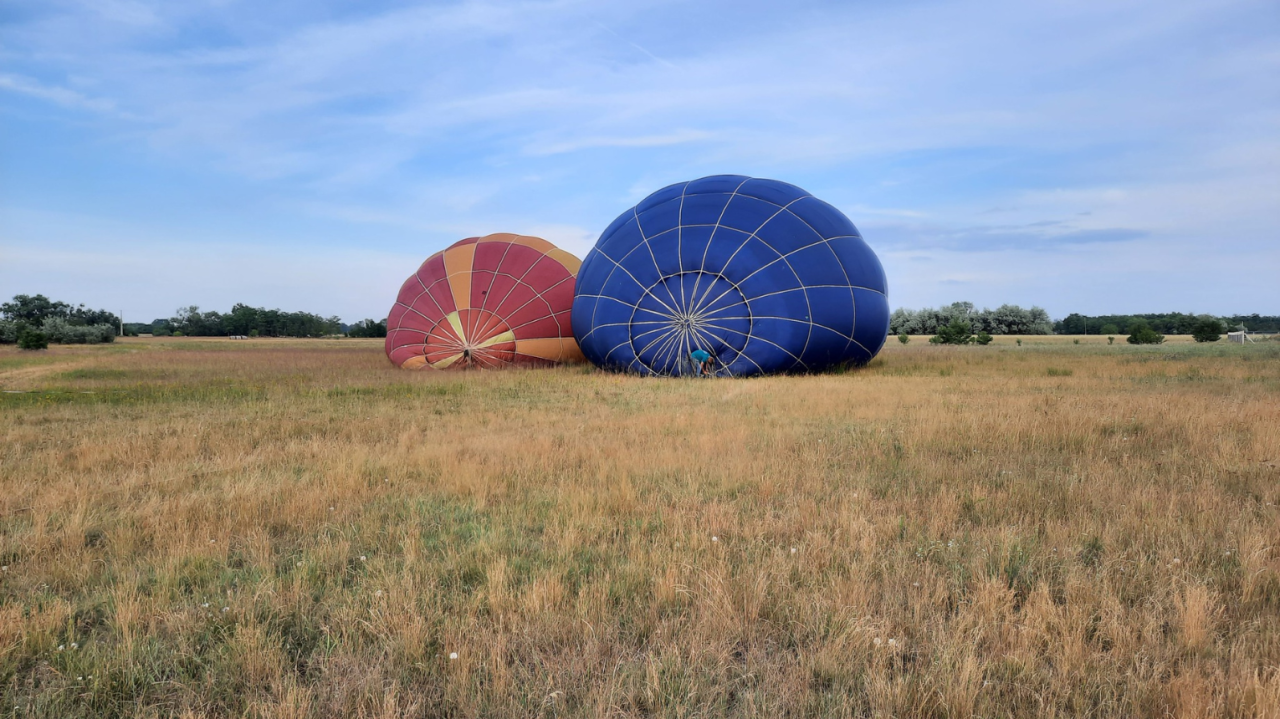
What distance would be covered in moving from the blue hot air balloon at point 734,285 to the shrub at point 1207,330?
114 ft

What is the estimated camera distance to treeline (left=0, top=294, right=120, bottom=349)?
37.5 meters

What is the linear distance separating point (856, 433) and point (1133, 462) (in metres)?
2.25

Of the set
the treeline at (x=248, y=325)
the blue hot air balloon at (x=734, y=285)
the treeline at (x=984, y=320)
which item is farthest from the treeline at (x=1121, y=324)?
the treeline at (x=248, y=325)

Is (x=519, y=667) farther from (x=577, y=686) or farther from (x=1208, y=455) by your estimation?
(x=1208, y=455)

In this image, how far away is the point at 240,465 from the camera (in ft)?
18.6

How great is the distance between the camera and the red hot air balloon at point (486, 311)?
16625 millimetres

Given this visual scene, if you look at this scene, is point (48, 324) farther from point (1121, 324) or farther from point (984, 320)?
point (1121, 324)

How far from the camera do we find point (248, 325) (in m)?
89.1

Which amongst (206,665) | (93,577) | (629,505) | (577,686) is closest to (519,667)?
(577,686)

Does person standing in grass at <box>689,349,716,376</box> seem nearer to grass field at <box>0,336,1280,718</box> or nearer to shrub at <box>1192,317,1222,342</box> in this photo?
grass field at <box>0,336,1280,718</box>

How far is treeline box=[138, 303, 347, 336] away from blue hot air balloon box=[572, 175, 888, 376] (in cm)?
8214

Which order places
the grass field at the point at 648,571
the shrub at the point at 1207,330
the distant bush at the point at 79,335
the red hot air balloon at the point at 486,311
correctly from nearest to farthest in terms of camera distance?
the grass field at the point at 648,571
the red hot air balloon at the point at 486,311
the shrub at the point at 1207,330
the distant bush at the point at 79,335

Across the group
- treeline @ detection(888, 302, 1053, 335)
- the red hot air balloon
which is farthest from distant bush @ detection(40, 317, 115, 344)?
treeline @ detection(888, 302, 1053, 335)

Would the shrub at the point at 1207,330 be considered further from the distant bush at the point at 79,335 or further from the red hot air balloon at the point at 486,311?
the distant bush at the point at 79,335
